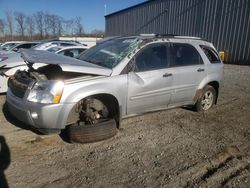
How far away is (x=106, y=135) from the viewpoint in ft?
13.1

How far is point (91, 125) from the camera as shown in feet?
12.6

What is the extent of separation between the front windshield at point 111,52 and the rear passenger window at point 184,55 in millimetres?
818

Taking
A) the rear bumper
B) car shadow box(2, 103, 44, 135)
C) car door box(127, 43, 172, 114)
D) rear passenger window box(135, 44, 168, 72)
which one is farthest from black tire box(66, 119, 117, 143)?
rear passenger window box(135, 44, 168, 72)

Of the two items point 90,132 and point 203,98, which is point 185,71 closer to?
point 203,98

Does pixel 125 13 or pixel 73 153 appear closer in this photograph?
pixel 73 153

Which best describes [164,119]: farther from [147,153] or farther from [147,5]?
[147,5]

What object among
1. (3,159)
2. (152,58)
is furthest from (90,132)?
(152,58)

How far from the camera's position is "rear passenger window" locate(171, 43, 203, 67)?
482 centimetres

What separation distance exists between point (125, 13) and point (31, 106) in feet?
90.6

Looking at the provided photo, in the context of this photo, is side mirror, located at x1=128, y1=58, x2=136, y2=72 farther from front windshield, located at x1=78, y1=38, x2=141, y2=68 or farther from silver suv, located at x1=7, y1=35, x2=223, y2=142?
front windshield, located at x1=78, y1=38, x2=141, y2=68

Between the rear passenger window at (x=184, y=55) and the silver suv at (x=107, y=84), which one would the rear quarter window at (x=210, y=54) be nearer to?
the silver suv at (x=107, y=84)

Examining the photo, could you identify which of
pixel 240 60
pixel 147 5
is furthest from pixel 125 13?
pixel 240 60

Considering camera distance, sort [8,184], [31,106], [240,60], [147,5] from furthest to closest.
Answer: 1. [147,5]
2. [240,60]
3. [31,106]
4. [8,184]

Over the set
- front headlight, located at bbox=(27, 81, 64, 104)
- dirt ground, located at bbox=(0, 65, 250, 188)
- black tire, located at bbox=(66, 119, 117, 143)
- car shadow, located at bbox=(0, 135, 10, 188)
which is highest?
front headlight, located at bbox=(27, 81, 64, 104)
